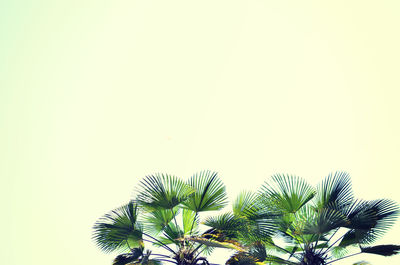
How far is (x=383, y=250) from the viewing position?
727 centimetres

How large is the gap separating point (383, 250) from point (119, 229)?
5157 millimetres

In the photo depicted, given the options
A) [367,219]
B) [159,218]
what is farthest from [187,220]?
[367,219]

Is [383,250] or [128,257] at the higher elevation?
[128,257]

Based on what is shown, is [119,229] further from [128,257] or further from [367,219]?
[367,219]

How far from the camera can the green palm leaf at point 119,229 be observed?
7.02 m

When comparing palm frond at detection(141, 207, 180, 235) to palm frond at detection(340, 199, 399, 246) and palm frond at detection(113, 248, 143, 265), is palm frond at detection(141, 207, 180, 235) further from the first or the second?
palm frond at detection(340, 199, 399, 246)

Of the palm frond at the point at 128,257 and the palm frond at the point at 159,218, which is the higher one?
the palm frond at the point at 159,218

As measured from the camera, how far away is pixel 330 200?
7.40m

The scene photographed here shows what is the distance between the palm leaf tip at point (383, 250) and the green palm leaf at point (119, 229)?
4502mm

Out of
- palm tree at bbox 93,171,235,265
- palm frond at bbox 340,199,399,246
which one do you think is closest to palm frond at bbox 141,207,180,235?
palm tree at bbox 93,171,235,265

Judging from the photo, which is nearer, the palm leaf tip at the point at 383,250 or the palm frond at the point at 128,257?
the palm frond at the point at 128,257

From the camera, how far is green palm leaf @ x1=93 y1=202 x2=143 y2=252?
7.02 meters

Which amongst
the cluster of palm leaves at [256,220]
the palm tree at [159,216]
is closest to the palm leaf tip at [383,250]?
the cluster of palm leaves at [256,220]

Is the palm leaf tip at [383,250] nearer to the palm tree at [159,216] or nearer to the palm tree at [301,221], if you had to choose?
the palm tree at [301,221]
